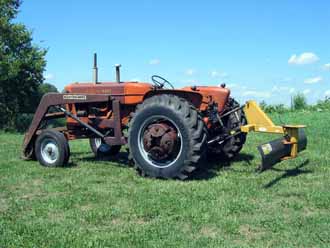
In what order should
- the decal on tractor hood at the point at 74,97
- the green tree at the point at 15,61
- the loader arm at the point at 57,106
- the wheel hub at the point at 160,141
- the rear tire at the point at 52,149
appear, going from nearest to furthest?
the wheel hub at the point at 160,141, the loader arm at the point at 57,106, the rear tire at the point at 52,149, the decal on tractor hood at the point at 74,97, the green tree at the point at 15,61

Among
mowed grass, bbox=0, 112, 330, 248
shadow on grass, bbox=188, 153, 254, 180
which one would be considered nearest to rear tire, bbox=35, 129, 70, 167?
mowed grass, bbox=0, 112, 330, 248

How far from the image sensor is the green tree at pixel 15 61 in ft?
82.1

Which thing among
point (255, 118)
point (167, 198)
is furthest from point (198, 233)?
point (255, 118)

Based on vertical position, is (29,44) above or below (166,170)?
above

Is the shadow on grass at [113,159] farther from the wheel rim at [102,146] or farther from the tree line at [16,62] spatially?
the tree line at [16,62]

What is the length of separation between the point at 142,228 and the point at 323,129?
400 inches

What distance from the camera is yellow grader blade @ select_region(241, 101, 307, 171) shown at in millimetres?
6375

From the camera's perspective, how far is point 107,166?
26.6ft

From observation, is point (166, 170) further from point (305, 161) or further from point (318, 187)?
point (305, 161)

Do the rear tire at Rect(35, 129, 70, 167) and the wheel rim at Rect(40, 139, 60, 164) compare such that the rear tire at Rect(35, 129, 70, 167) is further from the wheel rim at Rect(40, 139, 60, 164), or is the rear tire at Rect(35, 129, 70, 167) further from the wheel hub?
the wheel hub

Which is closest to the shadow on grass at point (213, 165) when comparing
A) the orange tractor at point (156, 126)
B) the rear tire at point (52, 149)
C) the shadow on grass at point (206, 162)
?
the shadow on grass at point (206, 162)

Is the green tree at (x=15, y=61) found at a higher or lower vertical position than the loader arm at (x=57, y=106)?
higher

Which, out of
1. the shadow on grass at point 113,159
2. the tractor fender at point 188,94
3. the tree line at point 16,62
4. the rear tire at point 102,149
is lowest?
the shadow on grass at point 113,159

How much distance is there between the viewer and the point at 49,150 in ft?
27.2
